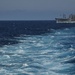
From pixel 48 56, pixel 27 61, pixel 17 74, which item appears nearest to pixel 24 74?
pixel 17 74

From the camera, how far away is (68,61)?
132 ft

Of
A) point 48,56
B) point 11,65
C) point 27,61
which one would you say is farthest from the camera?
point 48,56

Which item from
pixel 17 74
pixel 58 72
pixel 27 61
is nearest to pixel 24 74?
pixel 17 74

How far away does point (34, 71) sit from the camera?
3356 cm

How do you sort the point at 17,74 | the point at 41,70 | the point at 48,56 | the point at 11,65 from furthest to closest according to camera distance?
the point at 48,56 < the point at 11,65 < the point at 41,70 < the point at 17,74

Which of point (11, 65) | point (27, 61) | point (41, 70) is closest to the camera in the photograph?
point (41, 70)

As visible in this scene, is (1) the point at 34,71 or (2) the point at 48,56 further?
(2) the point at 48,56

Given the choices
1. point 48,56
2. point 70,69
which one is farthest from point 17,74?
point 48,56

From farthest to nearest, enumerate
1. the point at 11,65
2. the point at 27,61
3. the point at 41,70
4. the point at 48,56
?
the point at 48,56, the point at 27,61, the point at 11,65, the point at 41,70

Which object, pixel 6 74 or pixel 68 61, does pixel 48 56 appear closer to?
pixel 68 61

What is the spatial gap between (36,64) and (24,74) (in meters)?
6.01

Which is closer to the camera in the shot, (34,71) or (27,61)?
(34,71)

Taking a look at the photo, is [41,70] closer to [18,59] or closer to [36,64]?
[36,64]

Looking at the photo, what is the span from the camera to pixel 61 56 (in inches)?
1761
